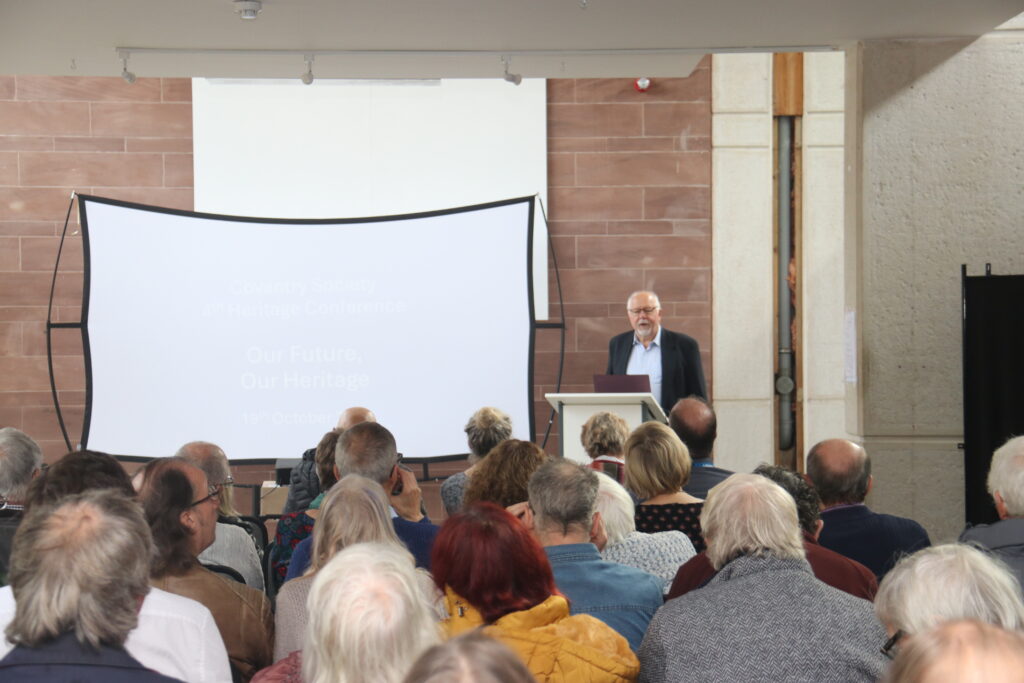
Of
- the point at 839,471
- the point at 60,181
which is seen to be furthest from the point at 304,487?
the point at 60,181

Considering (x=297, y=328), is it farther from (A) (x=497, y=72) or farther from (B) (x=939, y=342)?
(B) (x=939, y=342)

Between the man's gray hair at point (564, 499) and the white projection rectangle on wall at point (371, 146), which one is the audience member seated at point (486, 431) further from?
the white projection rectangle on wall at point (371, 146)

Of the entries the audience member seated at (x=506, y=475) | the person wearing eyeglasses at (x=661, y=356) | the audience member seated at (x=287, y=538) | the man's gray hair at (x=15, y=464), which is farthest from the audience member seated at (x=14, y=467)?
the person wearing eyeglasses at (x=661, y=356)

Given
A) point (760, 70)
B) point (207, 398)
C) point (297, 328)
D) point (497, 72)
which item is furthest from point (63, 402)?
point (760, 70)

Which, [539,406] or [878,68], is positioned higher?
[878,68]

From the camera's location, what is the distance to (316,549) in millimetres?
2668

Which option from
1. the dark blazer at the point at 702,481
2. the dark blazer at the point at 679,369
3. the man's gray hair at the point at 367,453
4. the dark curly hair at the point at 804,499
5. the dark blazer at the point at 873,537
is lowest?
the dark blazer at the point at 873,537

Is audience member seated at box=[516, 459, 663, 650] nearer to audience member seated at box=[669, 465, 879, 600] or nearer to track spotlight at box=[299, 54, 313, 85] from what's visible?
audience member seated at box=[669, 465, 879, 600]

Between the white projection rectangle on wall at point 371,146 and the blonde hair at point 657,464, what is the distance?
12.9 feet

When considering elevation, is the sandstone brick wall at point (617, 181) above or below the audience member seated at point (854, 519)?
above

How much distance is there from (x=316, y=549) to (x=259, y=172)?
18.0ft

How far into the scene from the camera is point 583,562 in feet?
9.17

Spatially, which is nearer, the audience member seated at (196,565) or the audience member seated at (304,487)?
the audience member seated at (196,565)

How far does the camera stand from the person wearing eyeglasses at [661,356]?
23.4ft
